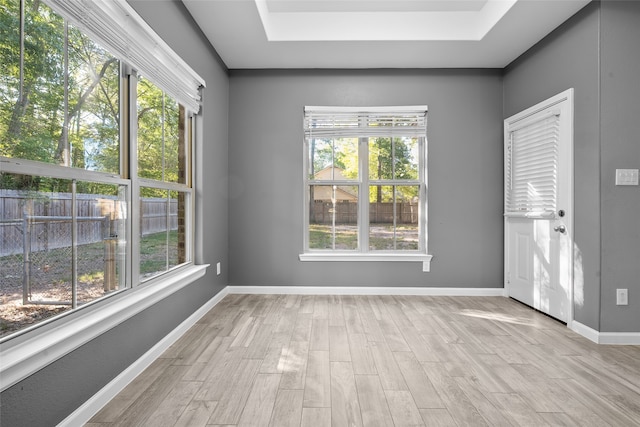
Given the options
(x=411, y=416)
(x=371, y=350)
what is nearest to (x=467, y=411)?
(x=411, y=416)

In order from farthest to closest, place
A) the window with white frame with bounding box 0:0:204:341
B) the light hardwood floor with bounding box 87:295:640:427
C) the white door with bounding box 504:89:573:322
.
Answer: the white door with bounding box 504:89:573:322, the light hardwood floor with bounding box 87:295:640:427, the window with white frame with bounding box 0:0:204:341

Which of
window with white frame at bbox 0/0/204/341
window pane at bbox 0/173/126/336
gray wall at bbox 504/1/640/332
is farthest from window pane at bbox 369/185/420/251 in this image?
window pane at bbox 0/173/126/336

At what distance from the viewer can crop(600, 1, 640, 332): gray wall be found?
8.59ft

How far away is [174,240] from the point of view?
287 cm

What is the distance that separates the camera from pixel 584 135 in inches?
110

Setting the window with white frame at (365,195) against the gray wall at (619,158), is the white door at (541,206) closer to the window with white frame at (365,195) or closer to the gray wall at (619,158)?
the gray wall at (619,158)

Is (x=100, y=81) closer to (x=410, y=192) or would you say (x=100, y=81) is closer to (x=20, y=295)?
(x=20, y=295)

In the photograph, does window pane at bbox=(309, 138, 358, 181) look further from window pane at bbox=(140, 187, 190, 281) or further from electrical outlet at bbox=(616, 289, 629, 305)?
electrical outlet at bbox=(616, 289, 629, 305)

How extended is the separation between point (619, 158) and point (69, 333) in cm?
375

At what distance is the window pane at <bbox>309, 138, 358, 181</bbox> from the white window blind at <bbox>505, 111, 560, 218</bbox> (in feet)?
5.82

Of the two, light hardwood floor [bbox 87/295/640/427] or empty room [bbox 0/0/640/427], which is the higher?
empty room [bbox 0/0/640/427]

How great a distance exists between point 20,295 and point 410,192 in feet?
12.0

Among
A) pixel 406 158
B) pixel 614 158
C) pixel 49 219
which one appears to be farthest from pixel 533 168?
pixel 49 219

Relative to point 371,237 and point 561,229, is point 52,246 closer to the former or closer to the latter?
point 371,237
